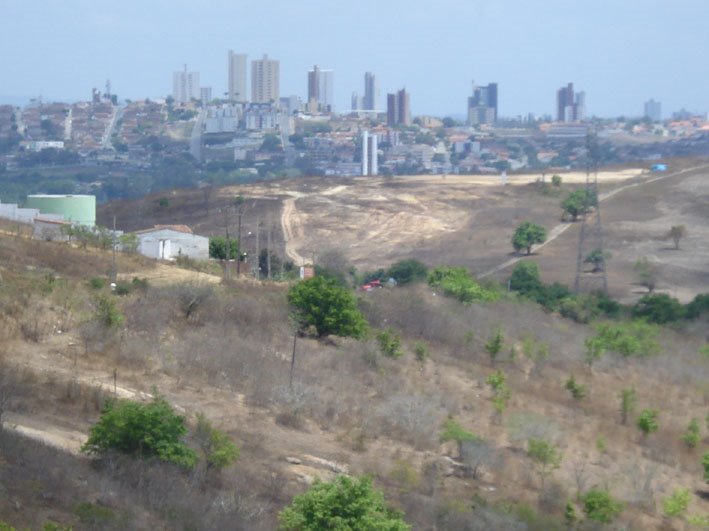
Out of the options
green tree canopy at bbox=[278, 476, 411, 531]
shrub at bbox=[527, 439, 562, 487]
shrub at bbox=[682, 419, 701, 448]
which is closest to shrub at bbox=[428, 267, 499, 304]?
shrub at bbox=[682, 419, 701, 448]

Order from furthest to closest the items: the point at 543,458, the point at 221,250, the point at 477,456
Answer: the point at 221,250 → the point at 543,458 → the point at 477,456

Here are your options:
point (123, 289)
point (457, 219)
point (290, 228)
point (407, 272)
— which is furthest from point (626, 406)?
point (457, 219)

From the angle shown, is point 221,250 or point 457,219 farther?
point 457,219

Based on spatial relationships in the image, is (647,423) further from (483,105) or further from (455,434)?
(483,105)

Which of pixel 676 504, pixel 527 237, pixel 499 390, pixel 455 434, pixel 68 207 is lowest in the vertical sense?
pixel 676 504

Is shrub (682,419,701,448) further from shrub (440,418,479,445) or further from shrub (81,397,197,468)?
shrub (81,397,197,468)

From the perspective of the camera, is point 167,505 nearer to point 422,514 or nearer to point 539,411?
point 422,514
